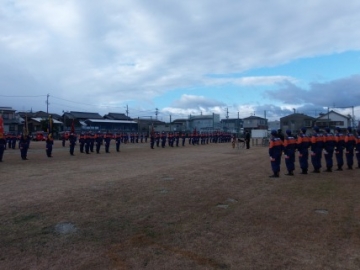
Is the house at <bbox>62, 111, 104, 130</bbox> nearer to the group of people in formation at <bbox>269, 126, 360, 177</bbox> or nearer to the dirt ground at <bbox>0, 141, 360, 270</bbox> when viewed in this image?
the group of people in formation at <bbox>269, 126, 360, 177</bbox>

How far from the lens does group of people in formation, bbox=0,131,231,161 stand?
24555mm

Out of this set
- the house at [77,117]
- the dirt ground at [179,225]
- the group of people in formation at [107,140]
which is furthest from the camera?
the house at [77,117]

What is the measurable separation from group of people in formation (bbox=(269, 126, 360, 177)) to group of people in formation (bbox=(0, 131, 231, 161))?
16629mm

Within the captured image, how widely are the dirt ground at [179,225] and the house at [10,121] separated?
2419 inches

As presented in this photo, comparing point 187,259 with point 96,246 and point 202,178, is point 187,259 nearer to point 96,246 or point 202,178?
point 96,246

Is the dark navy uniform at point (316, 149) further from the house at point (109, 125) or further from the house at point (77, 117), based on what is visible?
the house at point (77, 117)

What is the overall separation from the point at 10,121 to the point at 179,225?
233ft

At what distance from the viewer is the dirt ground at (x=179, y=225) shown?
215 inches

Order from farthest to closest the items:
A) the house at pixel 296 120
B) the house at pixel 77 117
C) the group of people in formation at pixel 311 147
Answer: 1. the house at pixel 77 117
2. the house at pixel 296 120
3. the group of people in formation at pixel 311 147

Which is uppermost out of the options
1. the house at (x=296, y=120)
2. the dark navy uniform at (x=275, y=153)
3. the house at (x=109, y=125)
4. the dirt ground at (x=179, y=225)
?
the house at (x=296, y=120)

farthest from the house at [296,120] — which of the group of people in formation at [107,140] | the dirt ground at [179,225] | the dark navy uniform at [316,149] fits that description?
the dirt ground at [179,225]

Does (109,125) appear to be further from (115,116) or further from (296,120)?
(296,120)

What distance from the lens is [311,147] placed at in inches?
625

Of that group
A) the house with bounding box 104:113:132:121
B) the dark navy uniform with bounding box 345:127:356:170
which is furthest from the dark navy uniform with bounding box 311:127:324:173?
the house with bounding box 104:113:132:121
